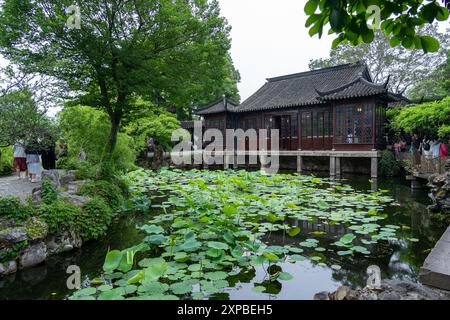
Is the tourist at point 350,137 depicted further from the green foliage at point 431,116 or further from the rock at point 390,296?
the rock at point 390,296

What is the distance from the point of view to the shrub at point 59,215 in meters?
4.21

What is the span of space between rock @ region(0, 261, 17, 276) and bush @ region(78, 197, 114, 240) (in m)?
1.08

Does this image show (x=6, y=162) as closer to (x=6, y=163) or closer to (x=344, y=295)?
(x=6, y=163)

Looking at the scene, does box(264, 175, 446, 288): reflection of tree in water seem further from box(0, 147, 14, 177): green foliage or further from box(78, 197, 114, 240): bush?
box(0, 147, 14, 177): green foliage

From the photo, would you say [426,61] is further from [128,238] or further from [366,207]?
[128,238]

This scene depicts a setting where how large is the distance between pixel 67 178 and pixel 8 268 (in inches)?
131

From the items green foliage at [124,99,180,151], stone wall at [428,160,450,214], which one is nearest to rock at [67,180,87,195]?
green foliage at [124,99,180,151]

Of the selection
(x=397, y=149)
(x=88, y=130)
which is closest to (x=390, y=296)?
(x=88, y=130)

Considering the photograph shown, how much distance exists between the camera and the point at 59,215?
436 cm

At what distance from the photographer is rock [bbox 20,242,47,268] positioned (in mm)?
3753

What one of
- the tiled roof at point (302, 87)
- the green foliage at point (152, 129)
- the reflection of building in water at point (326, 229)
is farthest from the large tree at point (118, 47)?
the tiled roof at point (302, 87)

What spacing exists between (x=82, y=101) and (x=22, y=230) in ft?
13.7

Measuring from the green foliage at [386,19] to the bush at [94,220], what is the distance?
433cm
